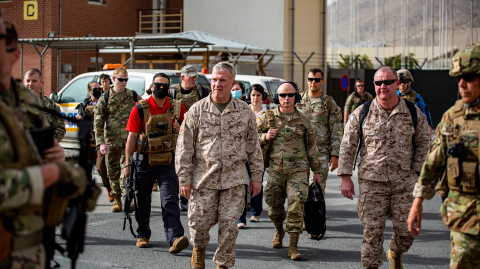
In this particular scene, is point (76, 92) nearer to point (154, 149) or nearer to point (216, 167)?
point (154, 149)

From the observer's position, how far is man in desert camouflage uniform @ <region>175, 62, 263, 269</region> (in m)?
4.52

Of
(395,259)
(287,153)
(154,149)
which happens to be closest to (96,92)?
(154,149)

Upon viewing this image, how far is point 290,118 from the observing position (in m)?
5.72

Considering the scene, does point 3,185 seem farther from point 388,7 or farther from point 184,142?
point 388,7

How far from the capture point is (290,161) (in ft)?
18.4

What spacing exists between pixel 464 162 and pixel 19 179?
255 cm

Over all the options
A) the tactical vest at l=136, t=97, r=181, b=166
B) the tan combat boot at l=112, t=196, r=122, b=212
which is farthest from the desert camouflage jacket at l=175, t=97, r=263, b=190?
the tan combat boot at l=112, t=196, r=122, b=212

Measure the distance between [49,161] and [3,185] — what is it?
467 mm

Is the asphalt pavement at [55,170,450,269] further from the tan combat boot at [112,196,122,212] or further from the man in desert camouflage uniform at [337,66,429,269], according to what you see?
the man in desert camouflage uniform at [337,66,429,269]

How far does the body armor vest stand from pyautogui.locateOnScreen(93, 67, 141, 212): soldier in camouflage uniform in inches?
25.8

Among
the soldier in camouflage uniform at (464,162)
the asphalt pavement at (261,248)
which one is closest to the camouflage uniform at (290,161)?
the asphalt pavement at (261,248)

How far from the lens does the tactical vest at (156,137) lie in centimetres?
559

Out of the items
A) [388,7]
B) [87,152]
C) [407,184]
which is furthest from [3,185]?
[388,7]

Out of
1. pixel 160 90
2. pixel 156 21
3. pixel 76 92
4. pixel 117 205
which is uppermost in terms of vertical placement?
pixel 156 21
